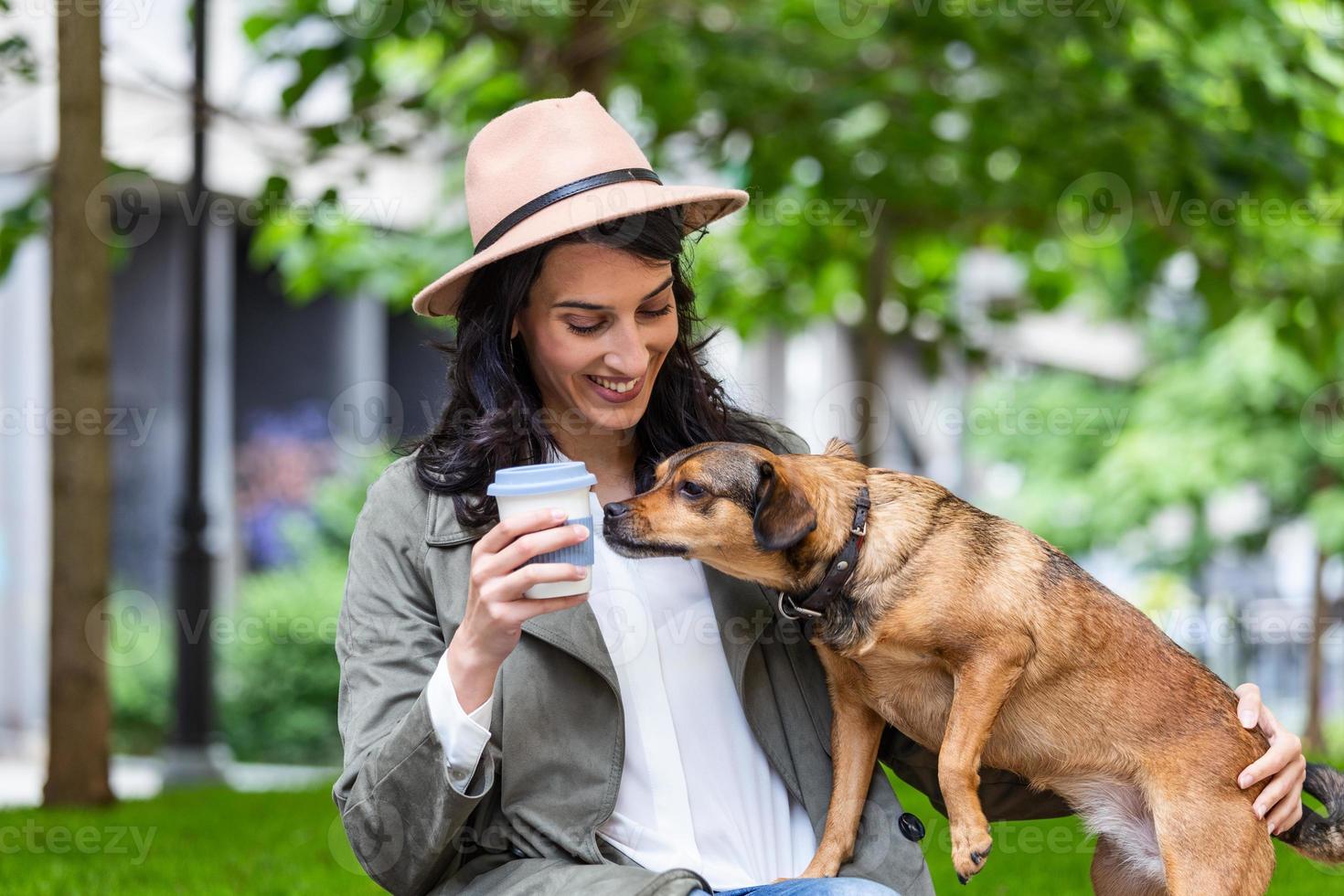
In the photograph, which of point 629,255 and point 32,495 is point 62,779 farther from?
point 32,495

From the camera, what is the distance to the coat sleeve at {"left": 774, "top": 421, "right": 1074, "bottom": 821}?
2848mm

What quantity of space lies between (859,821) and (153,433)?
11579mm

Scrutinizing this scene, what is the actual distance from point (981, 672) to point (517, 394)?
3.33 ft

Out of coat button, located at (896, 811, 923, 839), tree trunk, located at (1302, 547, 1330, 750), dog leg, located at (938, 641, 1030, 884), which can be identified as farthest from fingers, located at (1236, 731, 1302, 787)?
tree trunk, located at (1302, 547, 1330, 750)

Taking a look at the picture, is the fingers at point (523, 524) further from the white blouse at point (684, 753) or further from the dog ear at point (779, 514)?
the dog ear at point (779, 514)

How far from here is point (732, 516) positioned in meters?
2.63

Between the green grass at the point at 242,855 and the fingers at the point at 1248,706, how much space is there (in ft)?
3.25

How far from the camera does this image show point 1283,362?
43.8 ft

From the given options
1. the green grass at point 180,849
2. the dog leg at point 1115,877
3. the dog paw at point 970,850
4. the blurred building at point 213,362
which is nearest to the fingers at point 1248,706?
the dog leg at point 1115,877

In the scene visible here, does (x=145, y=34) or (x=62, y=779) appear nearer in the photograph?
(x=62, y=779)

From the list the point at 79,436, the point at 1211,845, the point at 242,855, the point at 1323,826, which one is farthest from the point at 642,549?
the point at 79,436

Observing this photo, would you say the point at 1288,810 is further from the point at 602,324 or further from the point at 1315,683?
the point at 1315,683

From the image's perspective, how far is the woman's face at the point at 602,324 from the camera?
2572 millimetres

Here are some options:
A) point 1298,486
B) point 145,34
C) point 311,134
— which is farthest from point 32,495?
point 1298,486
